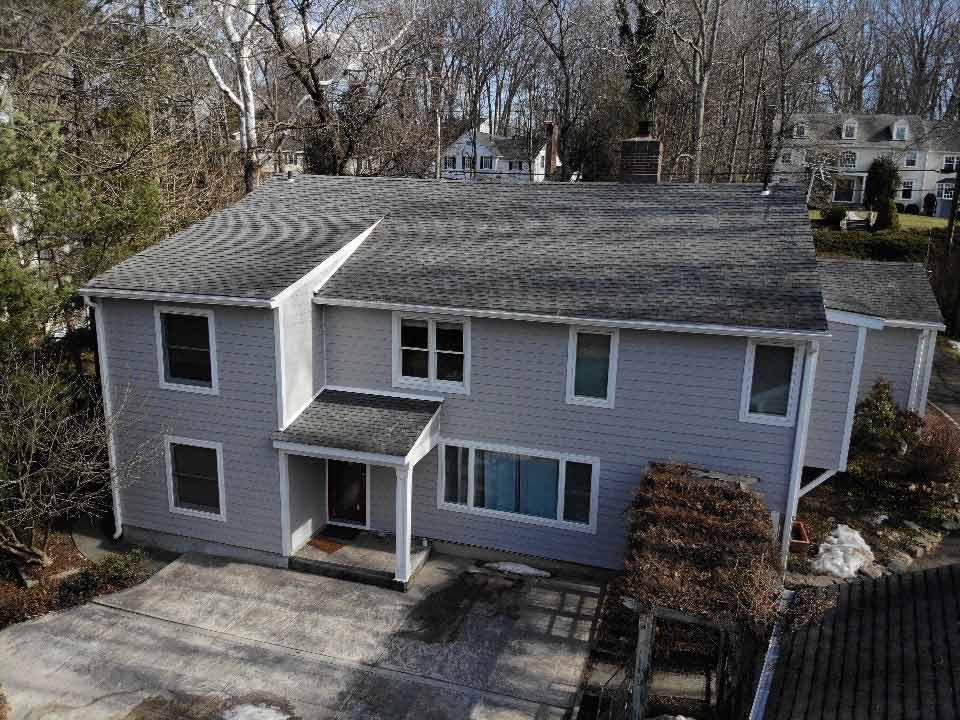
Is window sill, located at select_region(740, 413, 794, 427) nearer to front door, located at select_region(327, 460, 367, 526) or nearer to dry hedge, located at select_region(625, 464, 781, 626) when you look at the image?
dry hedge, located at select_region(625, 464, 781, 626)

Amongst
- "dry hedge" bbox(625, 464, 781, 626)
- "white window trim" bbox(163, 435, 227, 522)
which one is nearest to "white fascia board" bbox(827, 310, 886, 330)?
"dry hedge" bbox(625, 464, 781, 626)

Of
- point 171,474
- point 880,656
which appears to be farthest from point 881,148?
point 171,474

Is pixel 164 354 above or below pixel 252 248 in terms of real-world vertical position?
below

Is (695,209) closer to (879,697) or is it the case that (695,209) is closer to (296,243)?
(296,243)

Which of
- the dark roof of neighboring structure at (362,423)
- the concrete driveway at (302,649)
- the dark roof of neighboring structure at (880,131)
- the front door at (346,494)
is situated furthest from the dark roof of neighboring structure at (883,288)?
the dark roof of neighboring structure at (880,131)

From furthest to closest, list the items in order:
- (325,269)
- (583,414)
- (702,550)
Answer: (325,269)
(583,414)
(702,550)

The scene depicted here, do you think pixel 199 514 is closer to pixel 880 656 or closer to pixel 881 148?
pixel 880 656

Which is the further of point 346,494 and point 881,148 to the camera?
point 881,148
